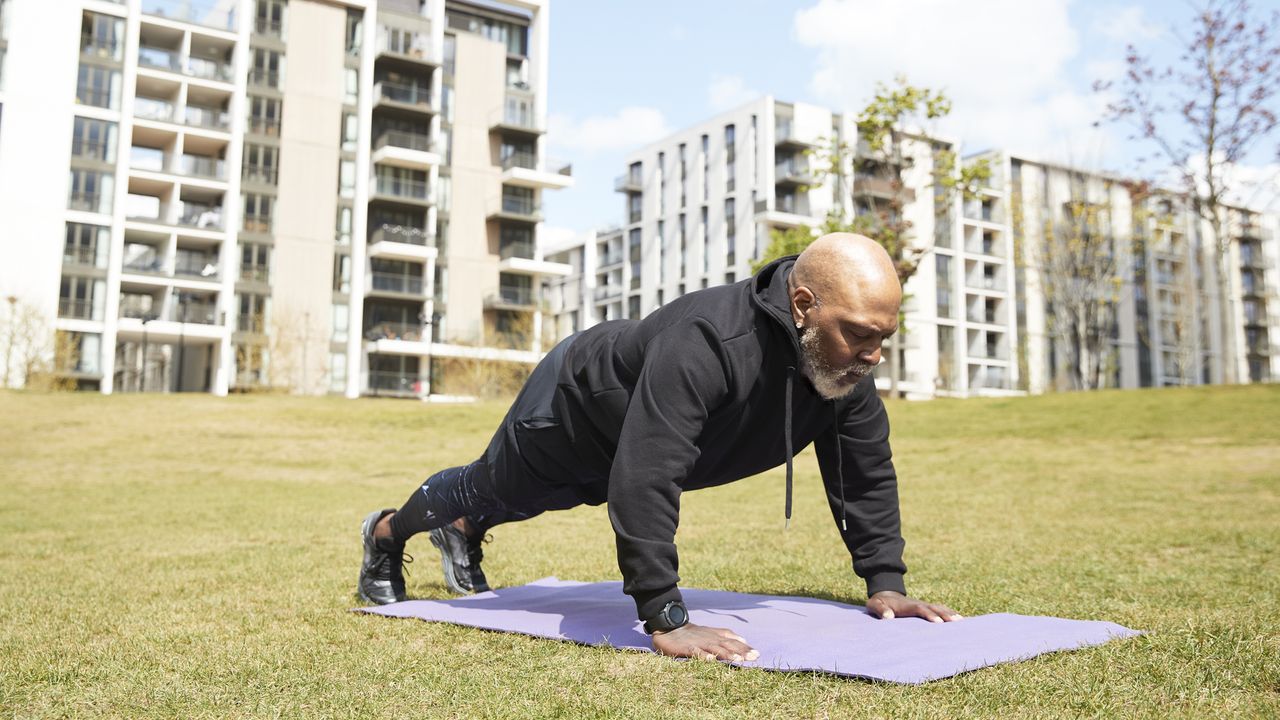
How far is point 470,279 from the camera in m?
55.1

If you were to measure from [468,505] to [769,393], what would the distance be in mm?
1572

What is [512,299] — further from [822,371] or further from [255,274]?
[822,371]

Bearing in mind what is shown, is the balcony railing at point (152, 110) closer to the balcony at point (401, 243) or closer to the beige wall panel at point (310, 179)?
the beige wall panel at point (310, 179)

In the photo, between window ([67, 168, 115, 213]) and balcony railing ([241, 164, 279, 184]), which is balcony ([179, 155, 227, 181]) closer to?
balcony railing ([241, 164, 279, 184])

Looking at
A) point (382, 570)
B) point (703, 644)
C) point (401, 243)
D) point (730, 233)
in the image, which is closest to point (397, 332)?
point (401, 243)

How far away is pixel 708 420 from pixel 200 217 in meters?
51.0

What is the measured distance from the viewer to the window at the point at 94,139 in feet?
156

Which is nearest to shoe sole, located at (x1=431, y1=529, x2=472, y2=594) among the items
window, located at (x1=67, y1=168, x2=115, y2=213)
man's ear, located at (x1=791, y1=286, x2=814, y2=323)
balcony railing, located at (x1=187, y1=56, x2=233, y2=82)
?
man's ear, located at (x1=791, y1=286, x2=814, y2=323)

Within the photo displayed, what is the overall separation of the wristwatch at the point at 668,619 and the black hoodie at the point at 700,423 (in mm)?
26

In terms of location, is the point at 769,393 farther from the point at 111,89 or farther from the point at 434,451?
the point at 111,89

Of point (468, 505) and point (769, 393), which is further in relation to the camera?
point (468, 505)

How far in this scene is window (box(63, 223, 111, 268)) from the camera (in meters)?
46.6

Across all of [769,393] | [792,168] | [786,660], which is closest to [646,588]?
[786,660]

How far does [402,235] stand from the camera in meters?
53.2
